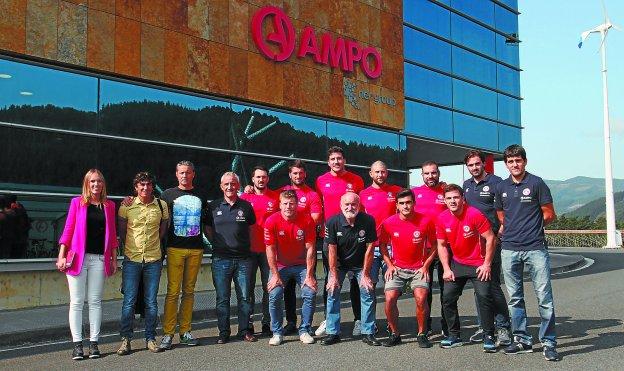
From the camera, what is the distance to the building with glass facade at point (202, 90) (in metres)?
10.8

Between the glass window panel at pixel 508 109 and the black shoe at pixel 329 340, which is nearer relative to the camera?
the black shoe at pixel 329 340

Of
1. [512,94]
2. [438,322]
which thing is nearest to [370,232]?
[438,322]

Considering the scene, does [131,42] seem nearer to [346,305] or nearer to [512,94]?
[346,305]

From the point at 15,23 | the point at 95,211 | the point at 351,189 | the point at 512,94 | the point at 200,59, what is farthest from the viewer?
the point at 512,94

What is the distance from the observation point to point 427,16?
2175 cm

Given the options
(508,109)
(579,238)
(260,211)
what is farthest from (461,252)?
(579,238)

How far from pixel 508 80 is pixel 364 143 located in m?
11.1

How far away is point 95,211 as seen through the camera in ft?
22.0

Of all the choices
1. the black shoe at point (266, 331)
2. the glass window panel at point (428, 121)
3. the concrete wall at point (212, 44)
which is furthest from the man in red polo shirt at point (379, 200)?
the glass window panel at point (428, 121)

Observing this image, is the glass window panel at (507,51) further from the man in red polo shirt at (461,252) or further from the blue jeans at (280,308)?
the blue jeans at (280,308)

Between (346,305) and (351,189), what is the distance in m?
3.02

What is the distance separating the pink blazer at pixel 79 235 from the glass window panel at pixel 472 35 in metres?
18.9

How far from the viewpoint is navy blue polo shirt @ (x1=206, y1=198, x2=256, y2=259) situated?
734 centimetres

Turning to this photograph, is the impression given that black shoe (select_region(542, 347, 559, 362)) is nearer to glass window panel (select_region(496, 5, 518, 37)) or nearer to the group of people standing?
the group of people standing
